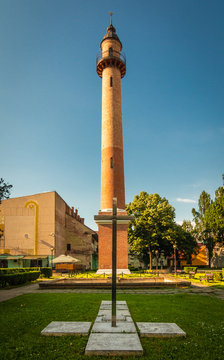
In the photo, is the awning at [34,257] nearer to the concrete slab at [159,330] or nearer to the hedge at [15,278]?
the hedge at [15,278]

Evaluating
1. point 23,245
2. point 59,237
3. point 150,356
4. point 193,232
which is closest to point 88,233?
point 59,237

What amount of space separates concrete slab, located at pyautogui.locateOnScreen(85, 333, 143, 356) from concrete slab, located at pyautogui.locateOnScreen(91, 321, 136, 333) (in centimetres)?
26

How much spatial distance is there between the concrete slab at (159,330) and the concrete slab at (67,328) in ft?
4.19

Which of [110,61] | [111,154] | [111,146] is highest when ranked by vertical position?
[110,61]

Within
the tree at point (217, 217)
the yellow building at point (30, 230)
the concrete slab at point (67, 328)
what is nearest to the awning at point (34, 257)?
the yellow building at point (30, 230)

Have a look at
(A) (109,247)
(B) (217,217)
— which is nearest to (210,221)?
(B) (217,217)

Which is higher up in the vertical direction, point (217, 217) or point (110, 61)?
point (110, 61)

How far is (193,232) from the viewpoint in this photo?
45.8 m

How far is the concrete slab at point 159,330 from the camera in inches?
219

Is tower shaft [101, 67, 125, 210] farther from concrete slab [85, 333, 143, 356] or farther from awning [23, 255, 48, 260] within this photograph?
concrete slab [85, 333, 143, 356]

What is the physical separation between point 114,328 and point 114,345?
1.07 meters

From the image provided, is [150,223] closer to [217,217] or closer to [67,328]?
[217,217]

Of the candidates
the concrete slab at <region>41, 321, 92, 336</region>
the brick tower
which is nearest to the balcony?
the brick tower

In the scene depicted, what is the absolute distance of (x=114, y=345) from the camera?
4.79 m
